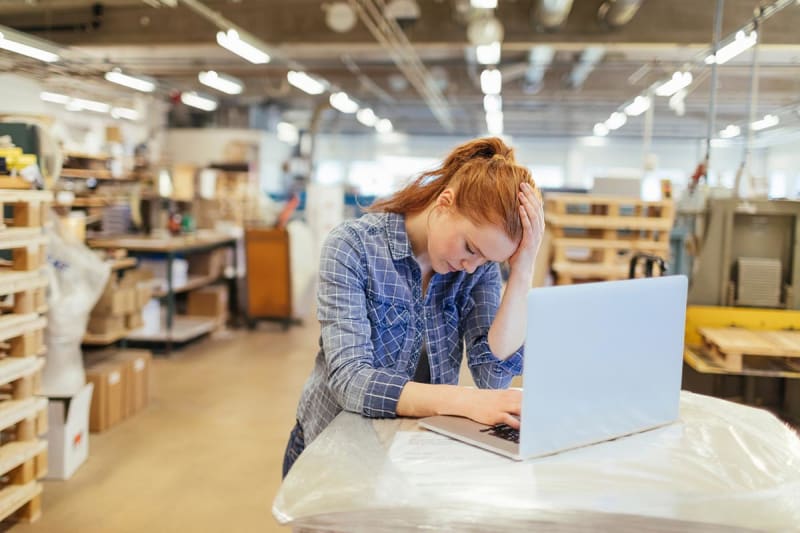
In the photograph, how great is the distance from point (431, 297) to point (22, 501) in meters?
2.33

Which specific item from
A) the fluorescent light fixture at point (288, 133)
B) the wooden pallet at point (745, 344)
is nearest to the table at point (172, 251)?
the wooden pallet at point (745, 344)

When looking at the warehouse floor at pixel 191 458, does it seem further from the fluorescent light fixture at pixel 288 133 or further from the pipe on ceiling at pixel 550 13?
the fluorescent light fixture at pixel 288 133

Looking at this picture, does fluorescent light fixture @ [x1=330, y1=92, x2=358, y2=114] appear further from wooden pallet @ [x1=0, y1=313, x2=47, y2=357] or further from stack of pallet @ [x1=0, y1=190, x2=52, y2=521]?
wooden pallet @ [x1=0, y1=313, x2=47, y2=357]

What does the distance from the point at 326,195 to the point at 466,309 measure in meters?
8.47

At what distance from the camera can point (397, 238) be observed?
1634 millimetres

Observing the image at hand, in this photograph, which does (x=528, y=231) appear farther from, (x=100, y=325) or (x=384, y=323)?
(x=100, y=325)

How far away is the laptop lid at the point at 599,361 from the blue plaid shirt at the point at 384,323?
36 cm

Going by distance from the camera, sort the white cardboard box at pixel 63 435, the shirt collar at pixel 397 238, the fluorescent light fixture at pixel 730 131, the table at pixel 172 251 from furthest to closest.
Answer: the fluorescent light fixture at pixel 730 131 → the table at pixel 172 251 → the white cardboard box at pixel 63 435 → the shirt collar at pixel 397 238

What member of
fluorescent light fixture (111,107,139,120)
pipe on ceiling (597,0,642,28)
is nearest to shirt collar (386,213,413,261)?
pipe on ceiling (597,0,642,28)

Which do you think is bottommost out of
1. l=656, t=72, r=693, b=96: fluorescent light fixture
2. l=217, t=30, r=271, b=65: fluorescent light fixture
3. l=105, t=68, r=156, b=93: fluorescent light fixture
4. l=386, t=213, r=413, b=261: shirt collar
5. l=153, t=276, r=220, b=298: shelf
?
l=153, t=276, r=220, b=298: shelf

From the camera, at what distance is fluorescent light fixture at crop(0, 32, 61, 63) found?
17.9 ft

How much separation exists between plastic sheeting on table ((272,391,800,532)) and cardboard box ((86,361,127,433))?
11.6 ft

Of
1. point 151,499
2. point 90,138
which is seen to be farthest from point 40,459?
point 90,138

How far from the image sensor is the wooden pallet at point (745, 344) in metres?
2.68
